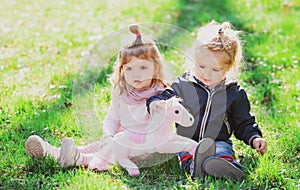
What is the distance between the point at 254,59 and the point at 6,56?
2.32 metres

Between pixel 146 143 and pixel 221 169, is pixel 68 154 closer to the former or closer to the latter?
pixel 146 143

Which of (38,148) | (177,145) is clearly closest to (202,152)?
(177,145)

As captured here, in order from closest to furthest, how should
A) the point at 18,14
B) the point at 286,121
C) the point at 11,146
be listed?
1. the point at 11,146
2. the point at 286,121
3. the point at 18,14

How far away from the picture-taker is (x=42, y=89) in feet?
14.5

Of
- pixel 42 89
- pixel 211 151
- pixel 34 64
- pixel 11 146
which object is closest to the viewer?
pixel 211 151

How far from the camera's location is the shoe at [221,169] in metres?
2.94

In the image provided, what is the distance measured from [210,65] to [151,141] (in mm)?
557

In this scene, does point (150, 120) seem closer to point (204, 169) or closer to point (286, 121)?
point (204, 169)

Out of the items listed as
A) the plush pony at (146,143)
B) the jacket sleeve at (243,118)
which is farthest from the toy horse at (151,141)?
the jacket sleeve at (243,118)

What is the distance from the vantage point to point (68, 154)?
10.3 ft

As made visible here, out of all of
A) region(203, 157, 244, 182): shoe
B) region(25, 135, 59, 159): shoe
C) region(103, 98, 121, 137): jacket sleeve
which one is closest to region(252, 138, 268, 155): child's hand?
region(203, 157, 244, 182): shoe

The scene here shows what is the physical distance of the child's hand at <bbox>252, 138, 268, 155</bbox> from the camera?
127 inches

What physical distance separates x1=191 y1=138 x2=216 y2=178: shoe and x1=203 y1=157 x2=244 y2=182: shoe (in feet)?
0.11

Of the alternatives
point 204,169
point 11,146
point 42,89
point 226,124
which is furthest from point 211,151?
point 42,89
